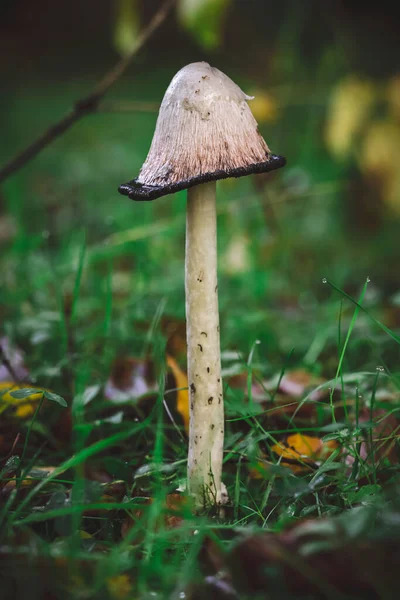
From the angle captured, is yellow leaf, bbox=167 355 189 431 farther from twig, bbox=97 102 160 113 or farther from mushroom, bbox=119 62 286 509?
twig, bbox=97 102 160 113

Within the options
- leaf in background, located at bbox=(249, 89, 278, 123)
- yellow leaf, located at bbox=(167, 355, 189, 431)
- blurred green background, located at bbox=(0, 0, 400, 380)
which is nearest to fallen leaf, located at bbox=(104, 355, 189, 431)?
yellow leaf, located at bbox=(167, 355, 189, 431)

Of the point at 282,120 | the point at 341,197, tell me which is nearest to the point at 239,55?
the point at 282,120

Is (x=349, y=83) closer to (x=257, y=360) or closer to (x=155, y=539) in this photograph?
(x=257, y=360)

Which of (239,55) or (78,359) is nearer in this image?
(78,359)

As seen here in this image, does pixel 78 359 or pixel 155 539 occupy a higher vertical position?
pixel 78 359

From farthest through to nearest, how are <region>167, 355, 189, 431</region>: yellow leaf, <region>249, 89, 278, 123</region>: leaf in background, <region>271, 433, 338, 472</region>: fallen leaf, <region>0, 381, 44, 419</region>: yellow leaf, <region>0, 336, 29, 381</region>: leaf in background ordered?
1. <region>249, 89, 278, 123</region>: leaf in background
2. <region>0, 336, 29, 381</region>: leaf in background
3. <region>167, 355, 189, 431</region>: yellow leaf
4. <region>0, 381, 44, 419</region>: yellow leaf
5. <region>271, 433, 338, 472</region>: fallen leaf

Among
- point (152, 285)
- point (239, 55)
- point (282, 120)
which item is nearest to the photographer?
point (152, 285)

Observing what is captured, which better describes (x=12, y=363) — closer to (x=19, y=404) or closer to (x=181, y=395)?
(x=19, y=404)
